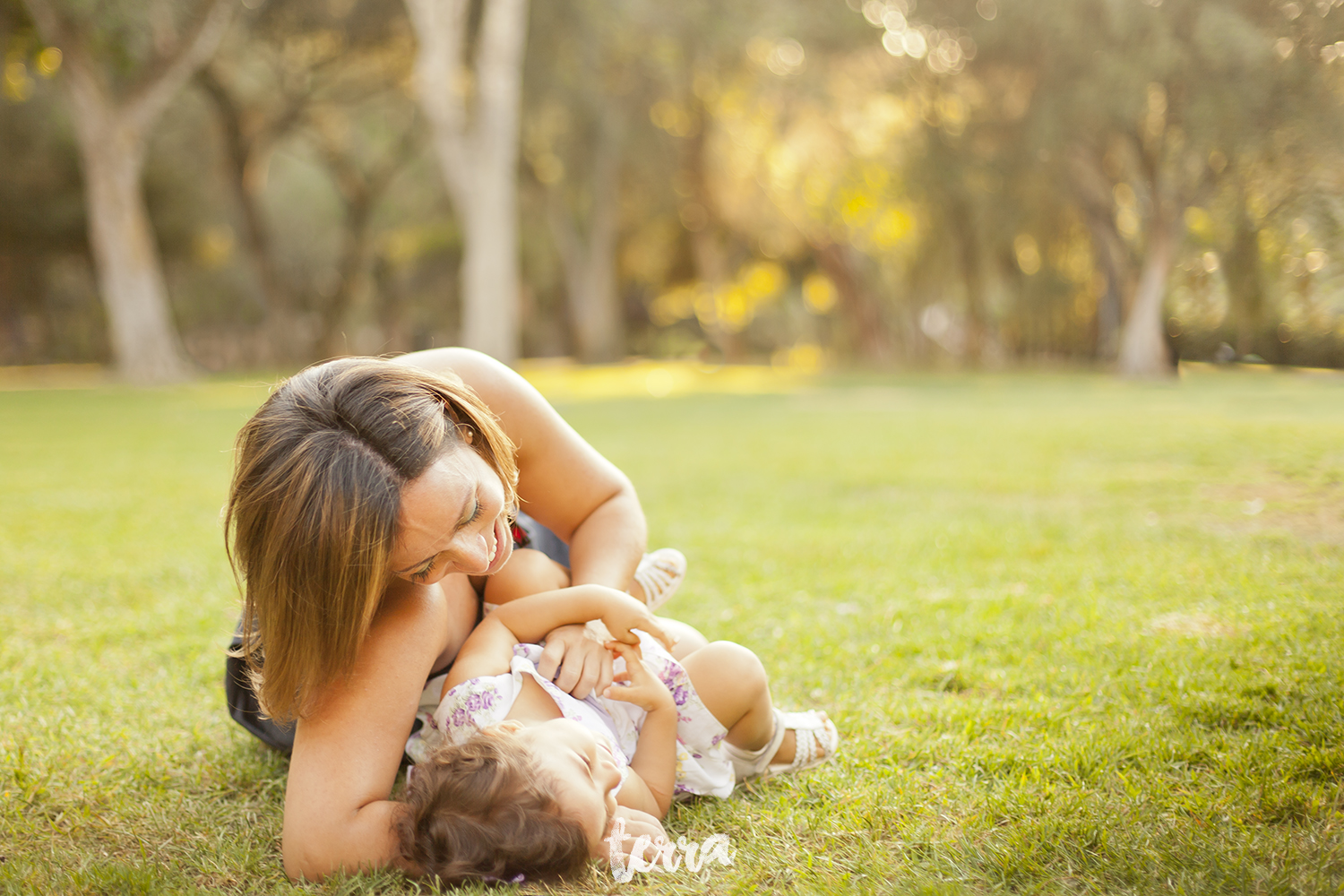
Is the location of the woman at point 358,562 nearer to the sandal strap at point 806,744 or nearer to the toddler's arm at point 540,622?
the toddler's arm at point 540,622

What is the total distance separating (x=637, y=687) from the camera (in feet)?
6.64

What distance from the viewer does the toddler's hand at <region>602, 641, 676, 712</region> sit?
2.01m

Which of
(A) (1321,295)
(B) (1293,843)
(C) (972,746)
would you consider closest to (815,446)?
(A) (1321,295)

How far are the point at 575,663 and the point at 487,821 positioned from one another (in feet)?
1.20

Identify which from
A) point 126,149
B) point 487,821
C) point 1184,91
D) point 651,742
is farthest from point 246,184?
point 487,821

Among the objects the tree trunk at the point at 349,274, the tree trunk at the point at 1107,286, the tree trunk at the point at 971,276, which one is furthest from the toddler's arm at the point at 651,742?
the tree trunk at the point at 349,274

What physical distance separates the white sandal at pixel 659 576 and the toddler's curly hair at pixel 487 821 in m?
0.81

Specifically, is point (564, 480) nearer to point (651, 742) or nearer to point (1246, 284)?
point (651, 742)

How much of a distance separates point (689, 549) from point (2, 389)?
17.8 metres

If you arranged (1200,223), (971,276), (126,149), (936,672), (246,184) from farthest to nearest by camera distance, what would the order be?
(971,276) < (246,184) < (126,149) < (1200,223) < (936,672)

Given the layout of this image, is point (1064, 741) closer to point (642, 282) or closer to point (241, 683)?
point (241, 683)

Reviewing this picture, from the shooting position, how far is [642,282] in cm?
3644

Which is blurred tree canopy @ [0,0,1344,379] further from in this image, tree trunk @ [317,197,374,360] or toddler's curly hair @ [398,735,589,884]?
toddler's curly hair @ [398,735,589,884]

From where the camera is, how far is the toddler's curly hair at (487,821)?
1769 millimetres
